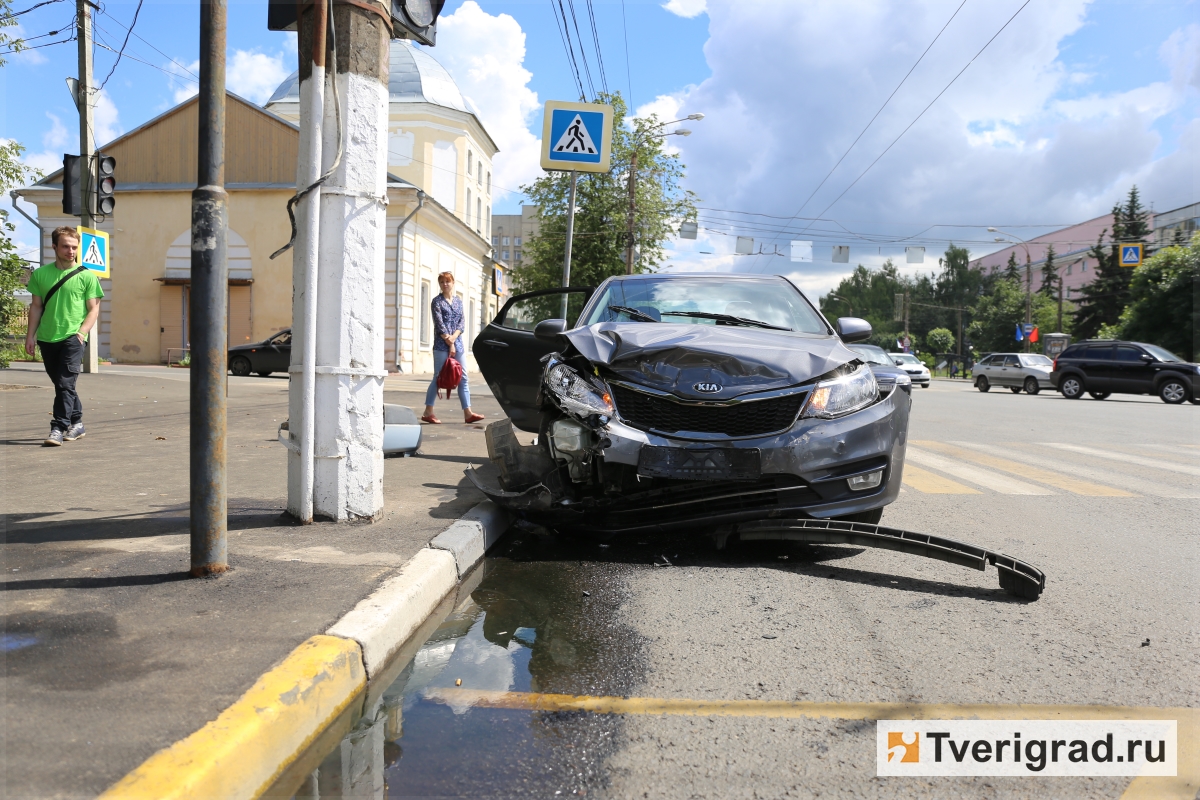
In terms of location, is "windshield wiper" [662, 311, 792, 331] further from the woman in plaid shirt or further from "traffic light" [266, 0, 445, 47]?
the woman in plaid shirt

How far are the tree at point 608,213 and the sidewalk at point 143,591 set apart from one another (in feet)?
90.2

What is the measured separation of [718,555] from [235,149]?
27.7 metres

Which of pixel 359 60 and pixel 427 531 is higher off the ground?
pixel 359 60

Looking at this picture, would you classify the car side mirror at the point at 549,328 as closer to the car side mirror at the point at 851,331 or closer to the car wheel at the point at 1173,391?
the car side mirror at the point at 851,331

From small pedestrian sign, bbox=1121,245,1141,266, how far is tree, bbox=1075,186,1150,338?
27.4m

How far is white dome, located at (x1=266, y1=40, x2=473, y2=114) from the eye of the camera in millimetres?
37656

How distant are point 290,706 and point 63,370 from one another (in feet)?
20.4

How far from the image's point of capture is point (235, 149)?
1090 inches

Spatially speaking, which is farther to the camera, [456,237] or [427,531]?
[456,237]

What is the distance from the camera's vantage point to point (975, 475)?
7.88 m

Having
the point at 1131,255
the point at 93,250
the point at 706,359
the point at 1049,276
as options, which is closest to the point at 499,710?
the point at 706,359

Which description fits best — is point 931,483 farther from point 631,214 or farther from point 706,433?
point 631,214

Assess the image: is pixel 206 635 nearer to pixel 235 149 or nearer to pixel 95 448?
pixel 95 448

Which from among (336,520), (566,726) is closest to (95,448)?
(336,520)
